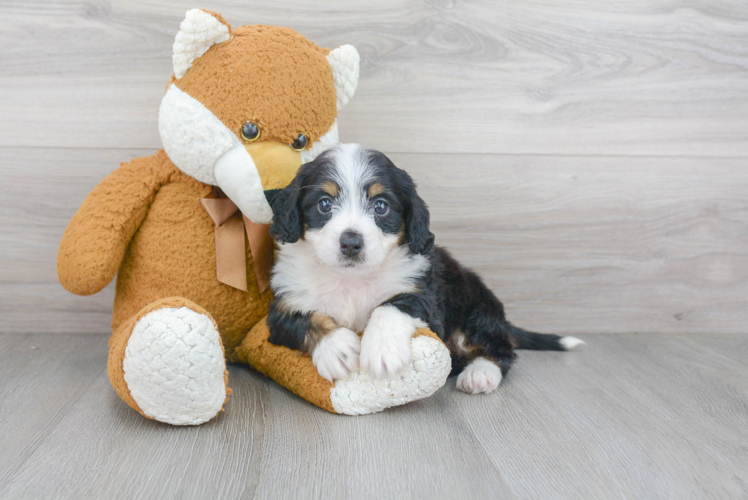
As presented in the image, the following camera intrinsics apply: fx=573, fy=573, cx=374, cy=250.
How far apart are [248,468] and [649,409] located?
1179 millimetres

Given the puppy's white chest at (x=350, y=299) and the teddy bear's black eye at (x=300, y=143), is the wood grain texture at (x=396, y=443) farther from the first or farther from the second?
the teddy bear's black eye at (x=300, y=143)

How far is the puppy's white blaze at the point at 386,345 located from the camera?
147cm

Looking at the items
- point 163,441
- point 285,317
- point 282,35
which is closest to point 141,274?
point 285,317

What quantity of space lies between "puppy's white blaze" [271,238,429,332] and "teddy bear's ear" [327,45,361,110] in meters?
0.53

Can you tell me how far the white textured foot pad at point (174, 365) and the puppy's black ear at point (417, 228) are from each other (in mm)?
619

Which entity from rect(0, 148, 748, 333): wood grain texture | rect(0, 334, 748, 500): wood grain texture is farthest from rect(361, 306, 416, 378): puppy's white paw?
rect(0, 148, 748, 333): wood grain texture

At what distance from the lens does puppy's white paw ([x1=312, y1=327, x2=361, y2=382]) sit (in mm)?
1535

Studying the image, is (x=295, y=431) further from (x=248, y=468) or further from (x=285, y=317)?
(x=285, y=317)

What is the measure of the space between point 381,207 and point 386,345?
15.9 inches

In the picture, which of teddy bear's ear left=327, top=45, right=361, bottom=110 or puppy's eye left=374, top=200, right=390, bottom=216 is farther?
teddy bear's ear left=327, top=45, right=361, bottom=110

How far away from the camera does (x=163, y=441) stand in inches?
54.3

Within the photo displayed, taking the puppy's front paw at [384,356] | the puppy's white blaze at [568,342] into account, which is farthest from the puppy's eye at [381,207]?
the puppy's white blaze at [568,342]

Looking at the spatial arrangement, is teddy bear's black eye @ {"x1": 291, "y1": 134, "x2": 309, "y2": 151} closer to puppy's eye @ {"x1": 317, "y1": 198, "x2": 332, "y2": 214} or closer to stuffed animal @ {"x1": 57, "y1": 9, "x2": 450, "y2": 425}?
stuffed animal @ {"x1": 57, "y1": 9, "x2": 450, "y2": 425}

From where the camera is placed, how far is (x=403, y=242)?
1.72m
